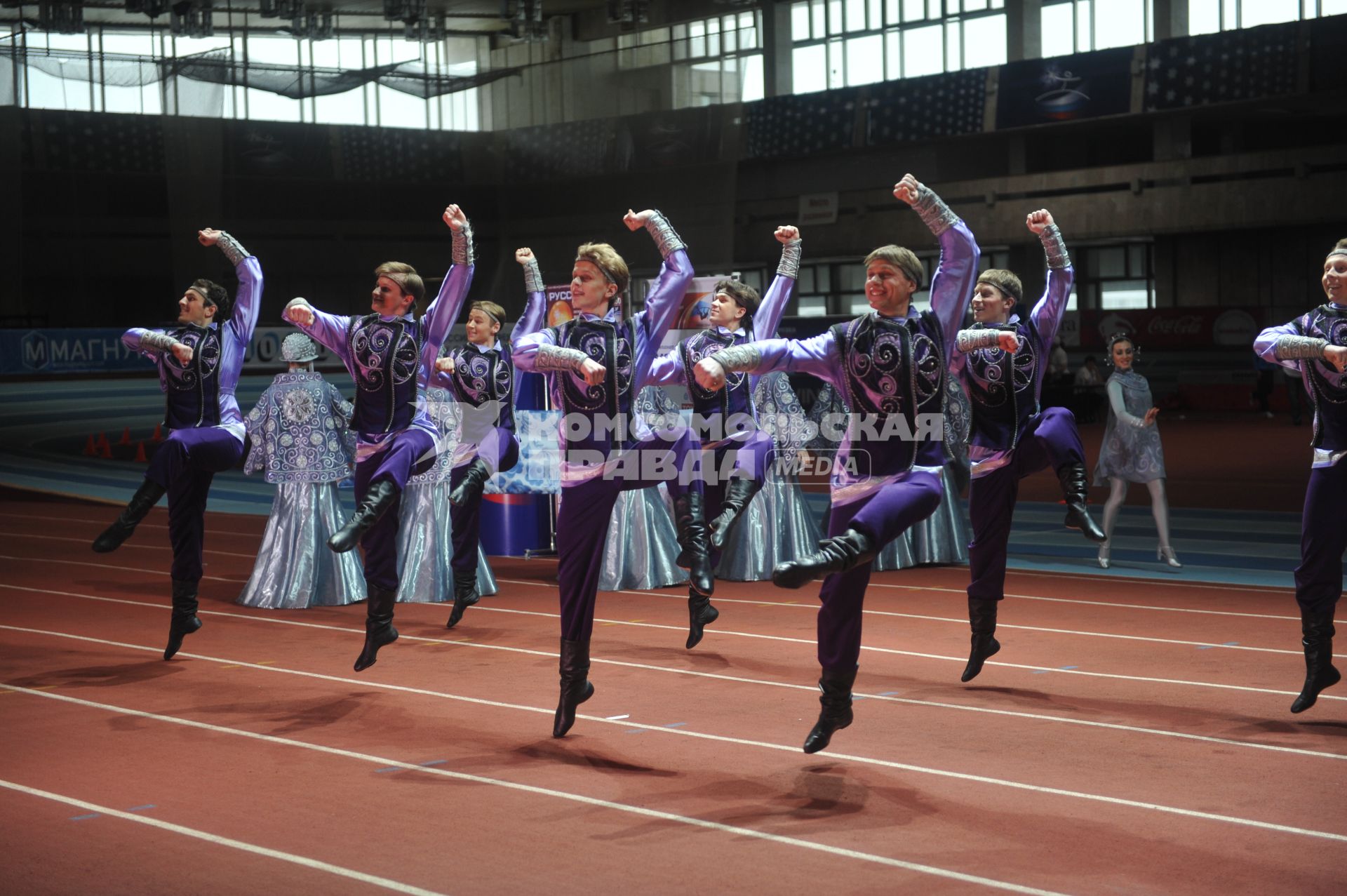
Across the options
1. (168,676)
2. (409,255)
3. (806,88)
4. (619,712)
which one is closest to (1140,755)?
(619,712)

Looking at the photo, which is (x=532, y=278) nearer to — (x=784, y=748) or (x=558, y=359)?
(x=558, y=359)

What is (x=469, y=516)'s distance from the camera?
366 inches

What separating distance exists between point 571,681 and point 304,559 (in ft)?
16.2

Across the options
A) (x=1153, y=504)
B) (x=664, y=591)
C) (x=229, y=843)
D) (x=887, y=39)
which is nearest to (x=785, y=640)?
(x=664, y=591)

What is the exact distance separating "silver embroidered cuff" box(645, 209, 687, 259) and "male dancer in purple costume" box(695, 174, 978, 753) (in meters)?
1.05

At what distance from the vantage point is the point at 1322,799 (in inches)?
190

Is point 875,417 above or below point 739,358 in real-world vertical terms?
below

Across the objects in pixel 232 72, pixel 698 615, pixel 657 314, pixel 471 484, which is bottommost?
pixel 698 615

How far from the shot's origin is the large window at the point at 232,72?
2653 centimetres

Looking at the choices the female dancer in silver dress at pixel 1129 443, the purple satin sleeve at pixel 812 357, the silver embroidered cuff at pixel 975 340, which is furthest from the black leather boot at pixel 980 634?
the female dancer in silver dress at pixel 1129 443

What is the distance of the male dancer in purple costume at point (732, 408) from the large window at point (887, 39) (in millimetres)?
26843

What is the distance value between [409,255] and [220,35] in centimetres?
667

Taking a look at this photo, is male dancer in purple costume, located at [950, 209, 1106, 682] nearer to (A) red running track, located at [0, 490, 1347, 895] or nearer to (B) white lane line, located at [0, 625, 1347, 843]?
(A) red running track, located at [0, 490, 1347, 895]

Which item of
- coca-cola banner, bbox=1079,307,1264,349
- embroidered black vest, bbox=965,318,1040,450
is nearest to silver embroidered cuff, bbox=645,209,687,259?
embroidered black vest, bbox=965,318,1040,450
